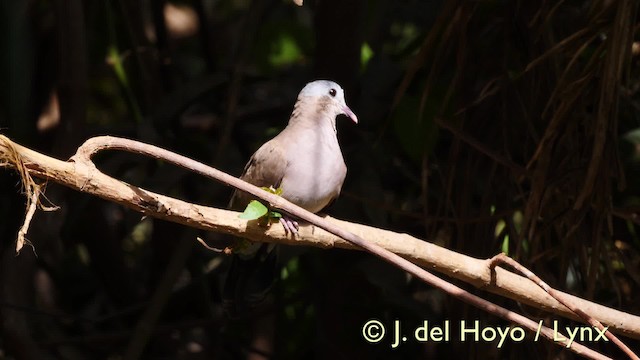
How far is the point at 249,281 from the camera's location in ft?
10.9

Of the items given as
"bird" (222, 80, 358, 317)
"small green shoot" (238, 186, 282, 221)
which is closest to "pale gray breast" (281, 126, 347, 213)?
"bird" (222, 80, 358, 317)

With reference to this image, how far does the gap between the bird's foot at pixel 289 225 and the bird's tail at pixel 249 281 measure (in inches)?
32.3

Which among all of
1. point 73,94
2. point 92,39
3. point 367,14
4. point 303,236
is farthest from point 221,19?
point 303,236

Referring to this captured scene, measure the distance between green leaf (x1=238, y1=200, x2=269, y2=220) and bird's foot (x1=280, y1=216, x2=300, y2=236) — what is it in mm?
158

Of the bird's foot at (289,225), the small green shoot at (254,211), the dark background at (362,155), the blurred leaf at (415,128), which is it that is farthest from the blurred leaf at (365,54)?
the small green shoot at (254,211)

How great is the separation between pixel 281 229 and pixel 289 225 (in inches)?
2.7

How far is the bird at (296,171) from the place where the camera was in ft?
9.63

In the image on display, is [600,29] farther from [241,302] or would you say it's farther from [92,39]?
[92,39]

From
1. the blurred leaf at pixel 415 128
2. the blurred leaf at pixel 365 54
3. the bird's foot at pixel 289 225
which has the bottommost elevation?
the bird's foot at pixel 289 225

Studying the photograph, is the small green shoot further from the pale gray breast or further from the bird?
the pale gray breast

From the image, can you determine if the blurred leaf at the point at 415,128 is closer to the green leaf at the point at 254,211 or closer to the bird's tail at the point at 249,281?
the bird's tail at the point at 249,281

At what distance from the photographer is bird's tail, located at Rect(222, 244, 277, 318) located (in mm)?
3289

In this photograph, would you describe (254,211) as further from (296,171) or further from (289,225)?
(296,171)

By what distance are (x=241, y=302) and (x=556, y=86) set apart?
1.18m
